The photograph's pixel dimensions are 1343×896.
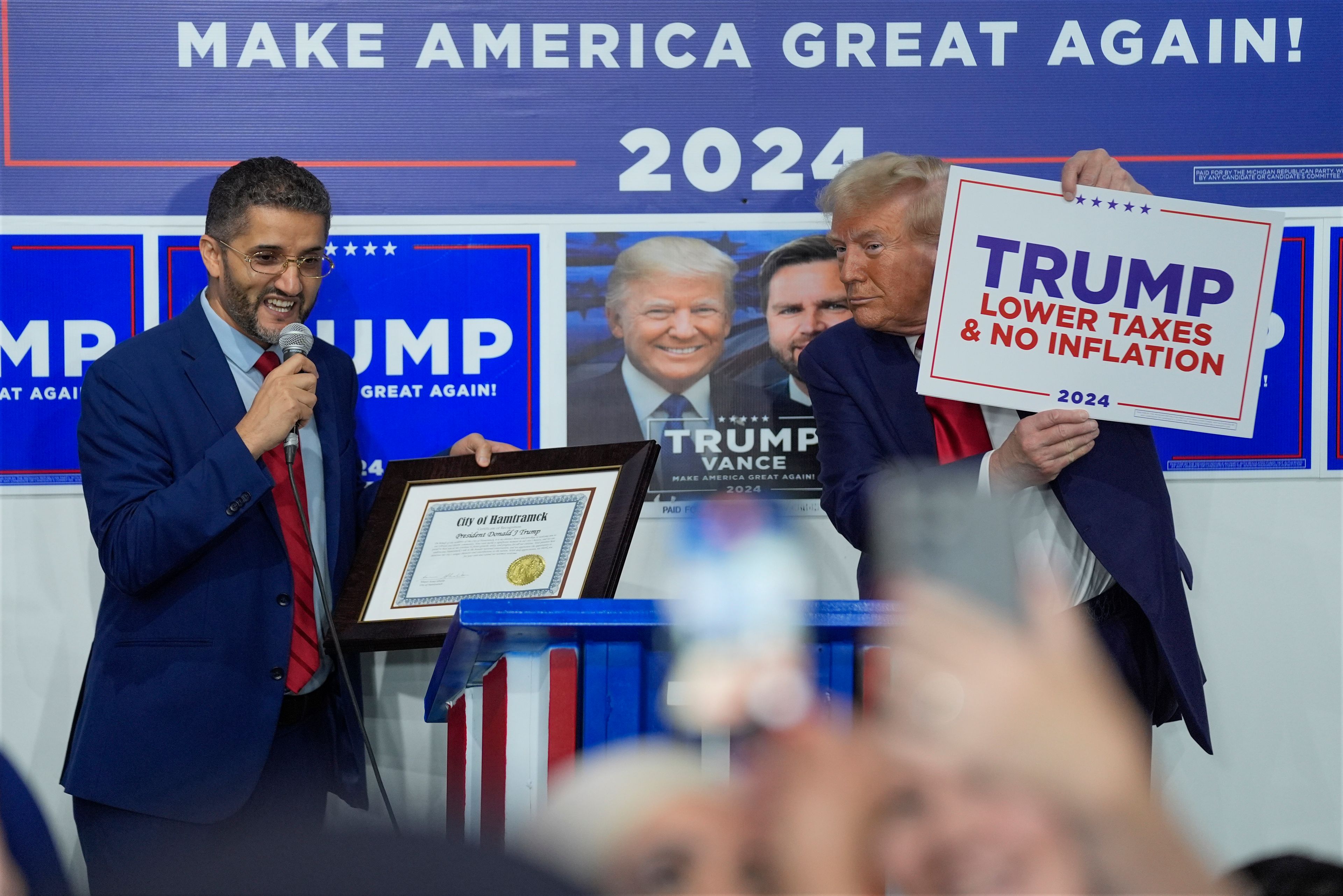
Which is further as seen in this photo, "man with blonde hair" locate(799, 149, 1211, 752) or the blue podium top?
"man with blonde hair" locate(799, 149, 1211, 752)

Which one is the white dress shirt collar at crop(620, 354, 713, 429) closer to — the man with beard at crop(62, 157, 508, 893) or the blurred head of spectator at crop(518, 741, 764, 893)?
the man with beard at crop(62, 157, 508, 893)

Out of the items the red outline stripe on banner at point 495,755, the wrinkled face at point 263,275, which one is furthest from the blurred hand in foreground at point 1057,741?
the wrinkled face at point 263,275

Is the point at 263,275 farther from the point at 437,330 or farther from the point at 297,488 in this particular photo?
the point at 437,330

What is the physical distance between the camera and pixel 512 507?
8.22 ft

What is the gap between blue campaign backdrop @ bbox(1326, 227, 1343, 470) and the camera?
3002 millimetres

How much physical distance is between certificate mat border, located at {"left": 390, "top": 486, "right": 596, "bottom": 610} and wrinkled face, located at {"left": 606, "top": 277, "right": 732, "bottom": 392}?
64 centimetres

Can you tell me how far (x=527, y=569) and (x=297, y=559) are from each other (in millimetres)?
514

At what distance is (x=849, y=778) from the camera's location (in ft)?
1.50

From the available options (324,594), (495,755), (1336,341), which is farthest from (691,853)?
(1336,341)

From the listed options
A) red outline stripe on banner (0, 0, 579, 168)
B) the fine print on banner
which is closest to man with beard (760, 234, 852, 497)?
red outline stripe on banner (0, 0, 579, 168)

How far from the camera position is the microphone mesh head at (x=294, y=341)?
7.75 feet

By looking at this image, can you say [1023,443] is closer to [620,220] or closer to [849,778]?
[620,220]

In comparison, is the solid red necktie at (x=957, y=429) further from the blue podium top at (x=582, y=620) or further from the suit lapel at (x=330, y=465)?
the suit lapel at (x=330, y=465)

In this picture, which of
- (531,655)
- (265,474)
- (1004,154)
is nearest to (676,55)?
(1004,154)
